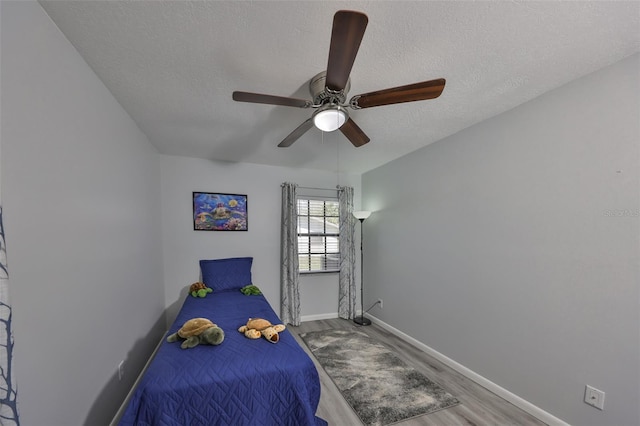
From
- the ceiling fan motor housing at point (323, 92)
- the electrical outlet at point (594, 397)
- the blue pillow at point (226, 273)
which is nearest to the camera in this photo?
the ceiling fan motor housing at point (323, 92)

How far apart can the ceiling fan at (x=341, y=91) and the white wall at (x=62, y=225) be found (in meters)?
0.86

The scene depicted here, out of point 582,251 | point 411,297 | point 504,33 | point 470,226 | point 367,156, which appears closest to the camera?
point 504,33

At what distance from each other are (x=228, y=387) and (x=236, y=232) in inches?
95.3

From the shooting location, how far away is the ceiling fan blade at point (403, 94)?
133 centimetres

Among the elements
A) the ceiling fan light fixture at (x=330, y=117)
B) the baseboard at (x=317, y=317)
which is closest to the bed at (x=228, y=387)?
the ceiling fan light fixture at (x=330, y=117)

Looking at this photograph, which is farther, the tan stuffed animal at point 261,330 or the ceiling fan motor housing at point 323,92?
the tan stuffed animal at point 261,330

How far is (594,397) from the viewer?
161 centimetres

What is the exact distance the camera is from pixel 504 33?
1329 mm

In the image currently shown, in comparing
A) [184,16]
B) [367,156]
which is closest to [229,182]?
[367,156]

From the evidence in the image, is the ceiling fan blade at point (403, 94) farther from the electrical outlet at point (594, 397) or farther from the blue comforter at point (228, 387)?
the electrical outlet at point (594, 397)

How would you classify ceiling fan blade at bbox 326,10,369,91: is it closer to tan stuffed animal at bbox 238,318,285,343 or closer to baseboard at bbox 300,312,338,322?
tan stuffed animal at bbox 238,318,285,343

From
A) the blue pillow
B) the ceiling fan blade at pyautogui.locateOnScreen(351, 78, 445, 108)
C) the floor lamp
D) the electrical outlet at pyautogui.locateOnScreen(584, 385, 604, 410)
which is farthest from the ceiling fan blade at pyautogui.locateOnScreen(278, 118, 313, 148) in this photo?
the electrical outlet at pyautogui.locateOnScreen(584, 385, 604, 410)

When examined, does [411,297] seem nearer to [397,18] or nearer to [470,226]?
[470,226]

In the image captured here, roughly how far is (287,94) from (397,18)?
902 millimetres
